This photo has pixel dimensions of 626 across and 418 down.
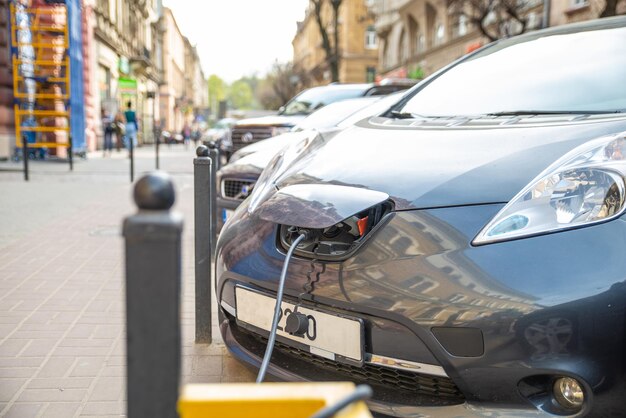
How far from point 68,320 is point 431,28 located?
31.6 m

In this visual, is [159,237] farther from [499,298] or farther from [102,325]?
[102,325]

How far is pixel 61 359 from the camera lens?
3.03 meters

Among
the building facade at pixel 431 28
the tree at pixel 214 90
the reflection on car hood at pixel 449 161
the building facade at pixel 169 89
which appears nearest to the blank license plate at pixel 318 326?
the reflection on car hood at pixel 449 161

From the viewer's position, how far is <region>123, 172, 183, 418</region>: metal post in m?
1.01

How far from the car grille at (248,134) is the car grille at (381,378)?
7782 mm

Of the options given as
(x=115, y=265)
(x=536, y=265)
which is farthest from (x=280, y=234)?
(x=115, y=265)

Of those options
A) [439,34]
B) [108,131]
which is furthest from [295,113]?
[439,34]

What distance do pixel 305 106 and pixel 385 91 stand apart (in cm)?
157

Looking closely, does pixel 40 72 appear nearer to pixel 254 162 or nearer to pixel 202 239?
pixel 254 162

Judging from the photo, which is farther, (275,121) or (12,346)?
(275,121)

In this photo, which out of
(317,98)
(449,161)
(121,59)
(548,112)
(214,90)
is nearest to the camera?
(449,161)

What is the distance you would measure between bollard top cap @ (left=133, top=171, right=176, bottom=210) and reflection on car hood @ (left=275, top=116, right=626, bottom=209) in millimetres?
1149

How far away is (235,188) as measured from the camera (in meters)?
4.71

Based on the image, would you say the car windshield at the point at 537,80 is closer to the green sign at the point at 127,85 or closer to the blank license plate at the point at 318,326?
the blank license plate at the point at 318,326
